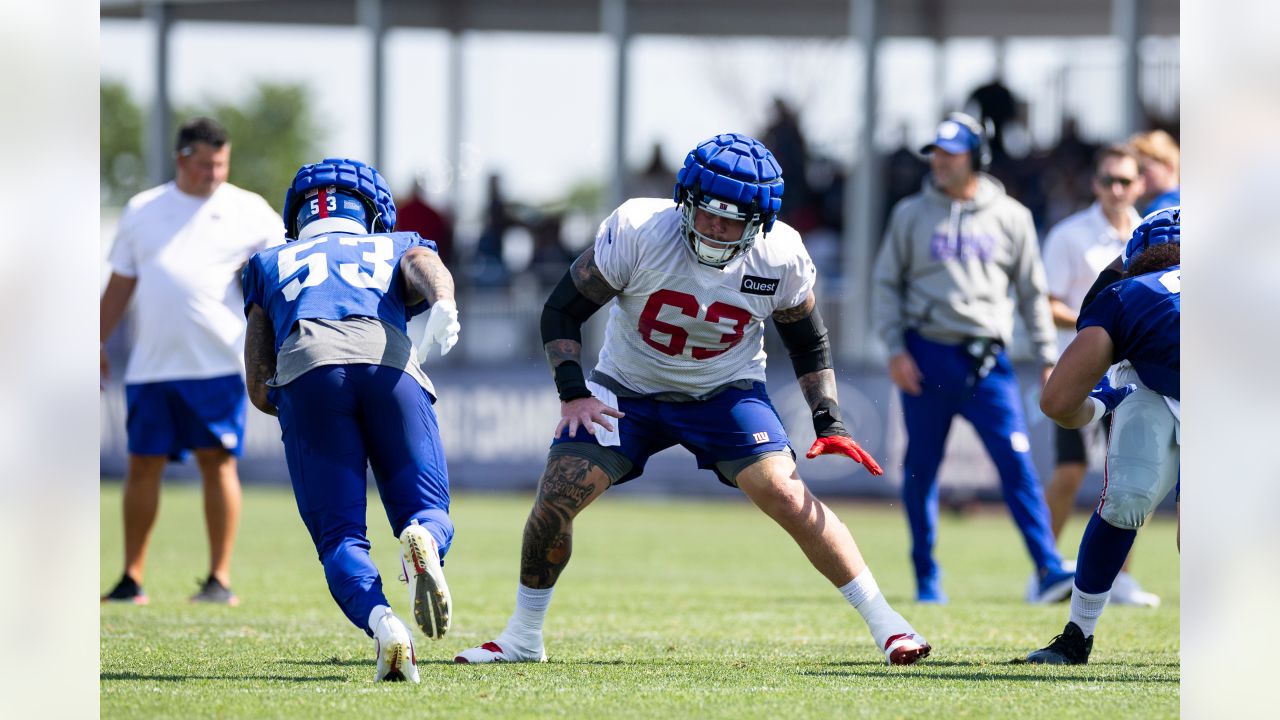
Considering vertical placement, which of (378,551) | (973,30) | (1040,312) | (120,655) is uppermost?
(973,30)

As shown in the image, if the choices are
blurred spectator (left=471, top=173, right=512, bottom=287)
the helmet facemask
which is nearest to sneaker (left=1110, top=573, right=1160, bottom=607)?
the helmet facemask

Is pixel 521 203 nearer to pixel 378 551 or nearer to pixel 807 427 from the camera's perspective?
pixel 807 427

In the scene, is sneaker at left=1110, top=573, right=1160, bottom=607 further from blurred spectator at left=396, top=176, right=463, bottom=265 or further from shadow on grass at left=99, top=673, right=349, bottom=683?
blurred spectator at left=396, top=176, right=463, bottom=265

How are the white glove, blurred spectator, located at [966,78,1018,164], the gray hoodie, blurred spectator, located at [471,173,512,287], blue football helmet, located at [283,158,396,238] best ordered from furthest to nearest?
1. blurred spectator, located at [471,173,512,287]
2. blurred spectator, located at [966,78,1018,164]
3. the gray hoodie
4. blue football helmet, located at [283,158,396,238]
5. the white glove

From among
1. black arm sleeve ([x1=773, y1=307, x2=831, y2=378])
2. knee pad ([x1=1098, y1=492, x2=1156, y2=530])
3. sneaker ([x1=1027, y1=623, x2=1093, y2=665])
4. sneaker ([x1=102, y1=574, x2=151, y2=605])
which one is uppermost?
black arm sleeve ([x1=773, y1=307, x2=831, y2=378])

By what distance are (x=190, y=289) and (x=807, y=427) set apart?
8.80 metres

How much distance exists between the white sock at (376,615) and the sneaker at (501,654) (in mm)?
1012

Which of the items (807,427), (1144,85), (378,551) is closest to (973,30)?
(1144,85)

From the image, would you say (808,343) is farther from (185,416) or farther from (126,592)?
(126,592)

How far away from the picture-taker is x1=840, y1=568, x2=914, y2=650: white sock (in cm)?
606

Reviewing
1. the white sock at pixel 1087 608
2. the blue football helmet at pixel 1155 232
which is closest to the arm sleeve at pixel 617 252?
the blue football helmet at pixel 1155 232

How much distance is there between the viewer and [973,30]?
25219mm

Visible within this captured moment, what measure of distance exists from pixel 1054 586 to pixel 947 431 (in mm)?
1033

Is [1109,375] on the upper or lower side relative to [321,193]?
lower
